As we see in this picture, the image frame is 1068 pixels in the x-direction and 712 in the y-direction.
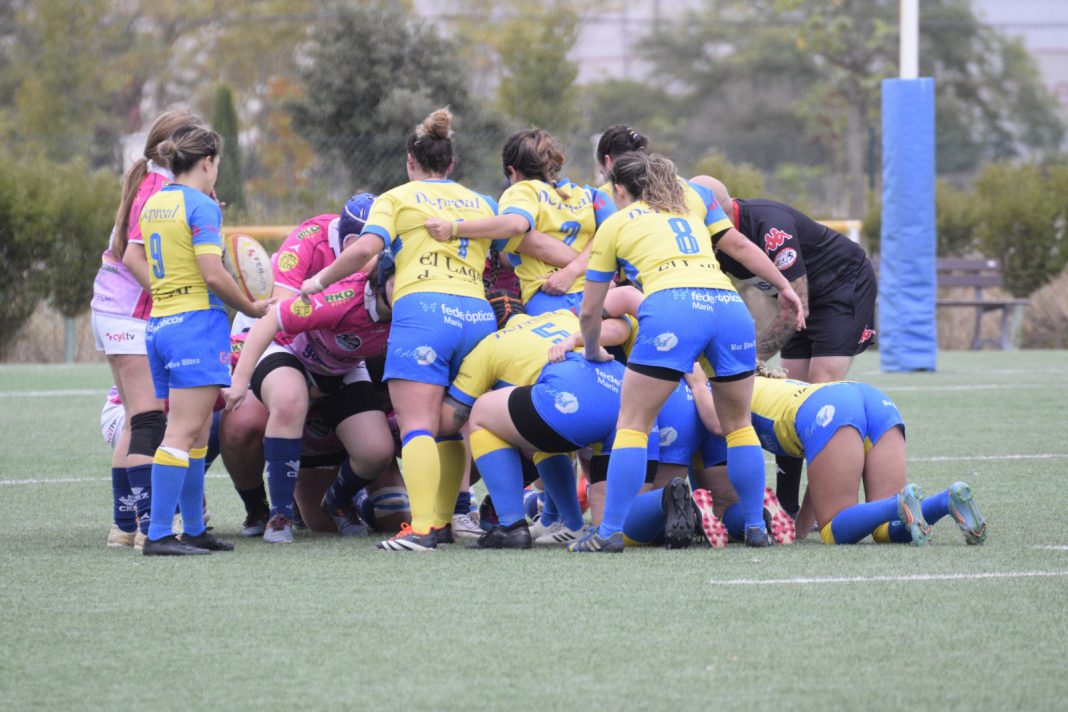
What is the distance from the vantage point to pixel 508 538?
5.93 metres

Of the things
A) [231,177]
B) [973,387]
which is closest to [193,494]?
[973,387]

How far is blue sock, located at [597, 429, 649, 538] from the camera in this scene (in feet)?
18.3

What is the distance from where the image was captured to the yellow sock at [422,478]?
19.5ft

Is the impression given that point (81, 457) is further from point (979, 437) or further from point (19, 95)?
point (19, 95)

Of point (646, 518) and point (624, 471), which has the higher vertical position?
point (624, 471)

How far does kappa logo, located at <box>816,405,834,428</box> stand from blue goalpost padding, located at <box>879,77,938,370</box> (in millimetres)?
9713

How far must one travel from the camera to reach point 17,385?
14.5 meters

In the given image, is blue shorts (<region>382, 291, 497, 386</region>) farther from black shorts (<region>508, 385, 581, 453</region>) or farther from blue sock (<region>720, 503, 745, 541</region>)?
blue sock (<region>720, 503, 745, 541</region>)

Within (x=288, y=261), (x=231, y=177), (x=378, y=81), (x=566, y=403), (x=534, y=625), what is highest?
(x=378, y=81)

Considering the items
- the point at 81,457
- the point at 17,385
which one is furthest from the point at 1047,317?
the point at 81,457

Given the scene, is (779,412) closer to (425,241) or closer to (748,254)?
(748,254)

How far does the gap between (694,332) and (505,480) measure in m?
0.98

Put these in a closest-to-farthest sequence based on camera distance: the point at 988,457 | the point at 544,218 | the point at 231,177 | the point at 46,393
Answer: the point at 544,218 → the point at 988,457 → the point at 46,393 → the point at 231,177

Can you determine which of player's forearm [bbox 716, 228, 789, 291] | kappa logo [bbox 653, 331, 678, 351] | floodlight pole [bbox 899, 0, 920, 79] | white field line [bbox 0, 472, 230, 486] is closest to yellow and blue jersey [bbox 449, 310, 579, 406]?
kappa logo [bbox 653, 331, 678, 351]
